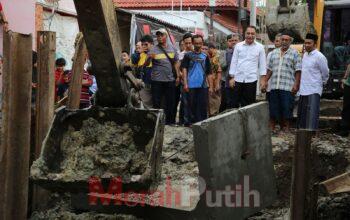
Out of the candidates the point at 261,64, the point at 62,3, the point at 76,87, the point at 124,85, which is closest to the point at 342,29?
the point at 261,64

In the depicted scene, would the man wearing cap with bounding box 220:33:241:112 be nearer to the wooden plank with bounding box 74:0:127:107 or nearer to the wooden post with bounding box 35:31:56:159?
the wooden post with bounding box 35:31:56:159

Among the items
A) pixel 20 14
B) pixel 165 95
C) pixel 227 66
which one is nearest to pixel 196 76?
pixel 165 95

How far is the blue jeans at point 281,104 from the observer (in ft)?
30.5

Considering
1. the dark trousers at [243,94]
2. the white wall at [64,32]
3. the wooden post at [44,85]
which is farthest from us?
the white wall at [64,32]

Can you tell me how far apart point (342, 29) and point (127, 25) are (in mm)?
5420

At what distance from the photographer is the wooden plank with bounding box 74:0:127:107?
430cm

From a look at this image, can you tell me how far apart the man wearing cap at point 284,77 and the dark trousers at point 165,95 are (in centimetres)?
155

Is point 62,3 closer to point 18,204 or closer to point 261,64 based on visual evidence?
point 261,64

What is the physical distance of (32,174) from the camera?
15.2 ft

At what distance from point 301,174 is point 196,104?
18.5ft

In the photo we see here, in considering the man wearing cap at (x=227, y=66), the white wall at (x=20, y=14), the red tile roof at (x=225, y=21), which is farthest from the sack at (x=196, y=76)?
the red tile roof at (x=225, y=21)

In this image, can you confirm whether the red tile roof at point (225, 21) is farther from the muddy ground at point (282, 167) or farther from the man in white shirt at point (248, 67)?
the muddy ground at point (282, 167)

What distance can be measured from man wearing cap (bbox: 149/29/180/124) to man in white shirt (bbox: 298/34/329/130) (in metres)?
2.06

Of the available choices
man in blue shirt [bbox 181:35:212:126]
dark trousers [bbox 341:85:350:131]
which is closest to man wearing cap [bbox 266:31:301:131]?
dark trousers [bbox 341:85:350:131]
